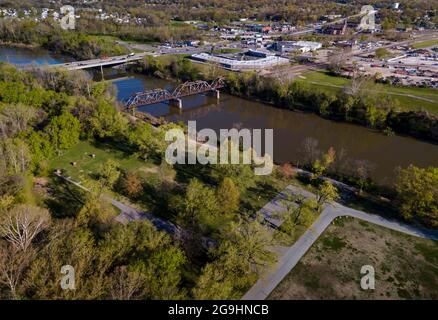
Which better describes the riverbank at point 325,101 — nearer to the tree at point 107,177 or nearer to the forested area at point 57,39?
the forested area at point 57,39

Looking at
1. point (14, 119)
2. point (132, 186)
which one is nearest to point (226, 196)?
point (132, 186)

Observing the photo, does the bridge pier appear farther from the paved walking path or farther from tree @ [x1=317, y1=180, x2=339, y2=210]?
tree @ [x1=317, y1=180, x2=339, y2=210]

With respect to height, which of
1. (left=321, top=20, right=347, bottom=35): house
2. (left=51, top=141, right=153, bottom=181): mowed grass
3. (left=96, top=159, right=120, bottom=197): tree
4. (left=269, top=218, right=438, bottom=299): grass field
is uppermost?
(left=321, top=20, right=347, bottom=35): house

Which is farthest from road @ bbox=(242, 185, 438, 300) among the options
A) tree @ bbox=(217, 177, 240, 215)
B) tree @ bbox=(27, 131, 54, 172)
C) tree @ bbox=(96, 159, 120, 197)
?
tree @ bbox=(27, 131, 54, 172)

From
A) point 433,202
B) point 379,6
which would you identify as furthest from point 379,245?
point 379,6

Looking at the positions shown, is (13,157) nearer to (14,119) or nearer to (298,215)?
(14,119)

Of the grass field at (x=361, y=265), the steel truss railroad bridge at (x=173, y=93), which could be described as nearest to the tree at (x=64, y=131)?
the steel truss railroad bridge at (x=173, y=93)

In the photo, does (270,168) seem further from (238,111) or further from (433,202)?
(238,111)
